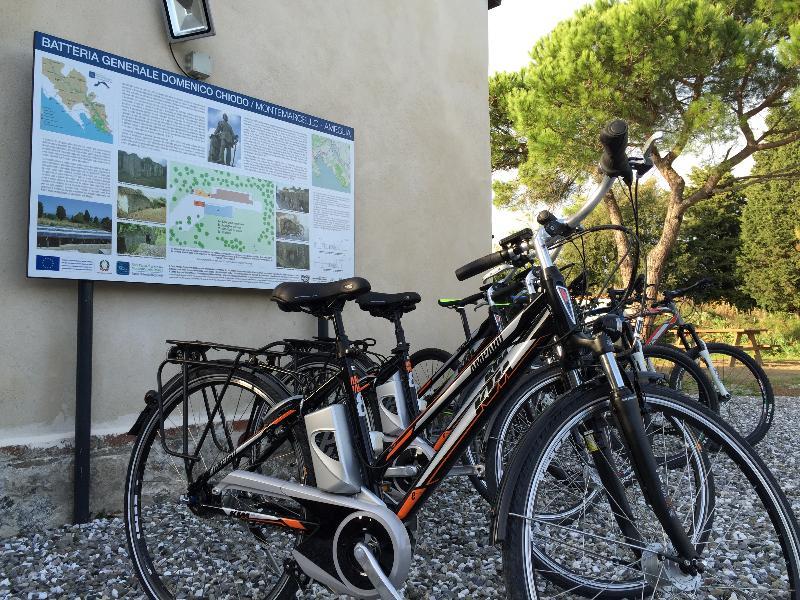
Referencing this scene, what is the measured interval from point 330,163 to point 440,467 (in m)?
2.44

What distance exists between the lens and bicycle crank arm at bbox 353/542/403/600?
151 centimetres

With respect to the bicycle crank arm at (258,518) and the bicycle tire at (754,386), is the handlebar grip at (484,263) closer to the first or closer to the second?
the bicycle crank arm at (258,518)

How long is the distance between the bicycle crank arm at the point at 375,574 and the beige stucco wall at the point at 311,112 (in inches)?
70.7

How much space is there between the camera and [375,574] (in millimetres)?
1522

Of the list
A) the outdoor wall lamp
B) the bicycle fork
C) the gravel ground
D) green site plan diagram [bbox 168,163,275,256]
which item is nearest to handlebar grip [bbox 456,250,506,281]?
the bicycle fork

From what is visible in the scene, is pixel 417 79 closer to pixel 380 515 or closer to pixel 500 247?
pixel 500 247

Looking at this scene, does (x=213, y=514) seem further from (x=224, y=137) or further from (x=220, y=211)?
(x=224, y=137)

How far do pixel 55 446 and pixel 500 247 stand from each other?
6.89 feet

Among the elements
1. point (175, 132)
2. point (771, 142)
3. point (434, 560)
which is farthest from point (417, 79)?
point (771, 142)

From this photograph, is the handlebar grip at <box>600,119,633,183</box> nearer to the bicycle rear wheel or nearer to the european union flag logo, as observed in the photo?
the bicycle rear wheel

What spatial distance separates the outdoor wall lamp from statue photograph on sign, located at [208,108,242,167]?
14.1 inches

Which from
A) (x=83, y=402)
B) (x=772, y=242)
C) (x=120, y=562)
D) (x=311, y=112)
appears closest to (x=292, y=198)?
(x=311, y=112)

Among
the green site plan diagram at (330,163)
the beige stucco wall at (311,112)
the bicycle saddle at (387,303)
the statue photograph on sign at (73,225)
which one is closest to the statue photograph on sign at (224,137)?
the beige stucco wall at (311,112)

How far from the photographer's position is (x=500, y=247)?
1.81m
